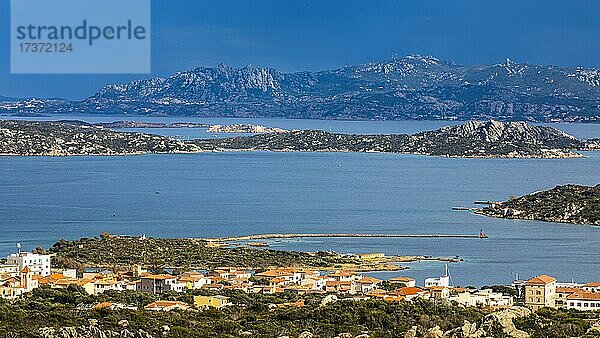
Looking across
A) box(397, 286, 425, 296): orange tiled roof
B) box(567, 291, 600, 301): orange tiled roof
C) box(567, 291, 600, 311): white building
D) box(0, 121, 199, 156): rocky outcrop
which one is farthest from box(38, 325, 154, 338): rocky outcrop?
box(0, 121, 199, 156): rocky outcrop

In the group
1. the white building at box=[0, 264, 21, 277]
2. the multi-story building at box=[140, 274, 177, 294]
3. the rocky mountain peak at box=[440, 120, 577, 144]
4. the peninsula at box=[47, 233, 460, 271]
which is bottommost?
the peninsula at box=[47, 233, 460, 271]

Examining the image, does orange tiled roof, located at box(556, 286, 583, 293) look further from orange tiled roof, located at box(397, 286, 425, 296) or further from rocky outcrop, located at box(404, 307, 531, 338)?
rocky outcrop, located at box(404, 307, 531, 338)

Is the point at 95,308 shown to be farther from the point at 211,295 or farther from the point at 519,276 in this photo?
the point at 519,276

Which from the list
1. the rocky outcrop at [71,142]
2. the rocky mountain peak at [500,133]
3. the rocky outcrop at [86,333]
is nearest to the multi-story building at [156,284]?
the rocky outcrop at [86,333]

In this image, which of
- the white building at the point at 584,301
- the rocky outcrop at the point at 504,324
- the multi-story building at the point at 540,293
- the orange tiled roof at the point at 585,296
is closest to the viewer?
the rocky outcrop at the point at 504,324

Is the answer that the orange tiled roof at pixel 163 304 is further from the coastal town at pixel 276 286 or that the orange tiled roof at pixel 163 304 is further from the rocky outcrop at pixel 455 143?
the rocky outcrop at pixel 455 143

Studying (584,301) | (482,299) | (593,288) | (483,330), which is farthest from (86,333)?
(593,288)

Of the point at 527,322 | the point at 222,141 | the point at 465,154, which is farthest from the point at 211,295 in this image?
the point at 222,141
